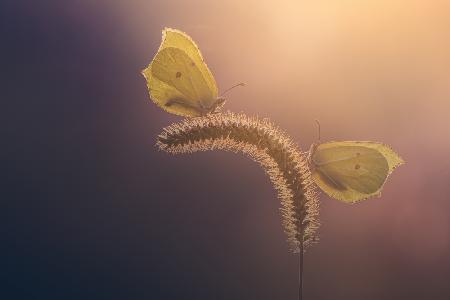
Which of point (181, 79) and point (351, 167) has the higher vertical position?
point (181, 79)

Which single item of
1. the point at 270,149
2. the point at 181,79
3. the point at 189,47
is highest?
the point at 189,47

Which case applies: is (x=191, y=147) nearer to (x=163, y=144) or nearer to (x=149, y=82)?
(x=163, y=144)

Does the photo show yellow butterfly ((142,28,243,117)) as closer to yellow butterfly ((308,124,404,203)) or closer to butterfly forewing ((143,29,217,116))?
butterfly forewing ((143,29,217,116))

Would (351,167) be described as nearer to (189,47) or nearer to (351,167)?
(351,167)

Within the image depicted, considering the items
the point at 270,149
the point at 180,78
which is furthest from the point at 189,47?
the point at 270,149

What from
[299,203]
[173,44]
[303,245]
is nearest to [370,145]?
[299,203]

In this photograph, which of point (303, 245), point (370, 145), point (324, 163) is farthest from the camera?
point (370, 145)

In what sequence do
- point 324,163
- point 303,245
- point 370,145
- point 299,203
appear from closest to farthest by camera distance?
point 303,245, point 299,203, point 324,163, point 370,145

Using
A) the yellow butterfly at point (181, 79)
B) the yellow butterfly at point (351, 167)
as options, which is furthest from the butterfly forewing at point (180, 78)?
the yellow butterfly at point (351, 167)
